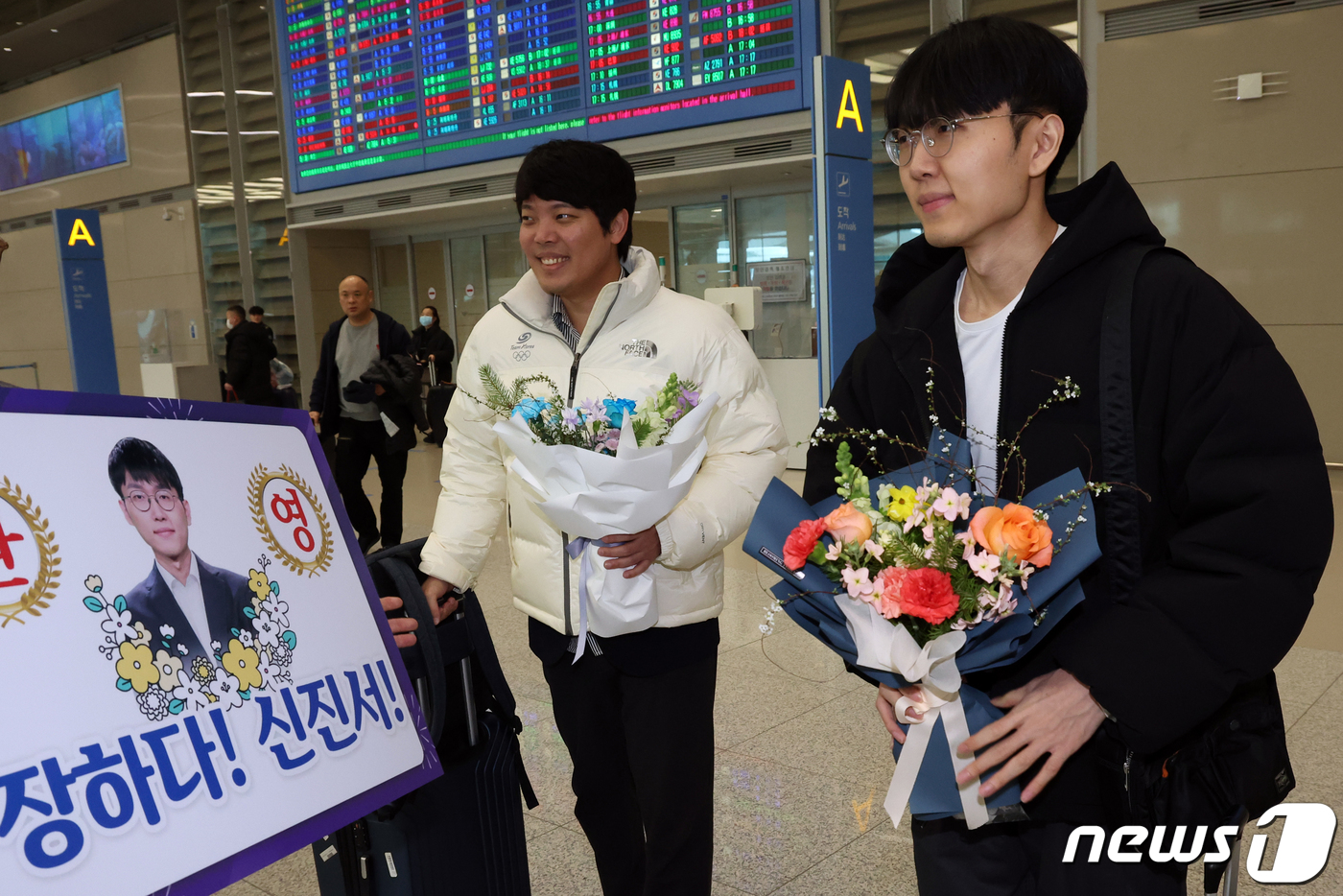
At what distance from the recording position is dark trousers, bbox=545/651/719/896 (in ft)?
6.31

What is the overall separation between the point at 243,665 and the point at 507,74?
8.71 metres

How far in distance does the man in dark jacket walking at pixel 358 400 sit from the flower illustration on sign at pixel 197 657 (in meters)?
4.16

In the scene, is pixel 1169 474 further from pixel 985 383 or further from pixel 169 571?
pixel 169 571

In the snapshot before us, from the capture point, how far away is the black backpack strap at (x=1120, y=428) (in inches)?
48.0

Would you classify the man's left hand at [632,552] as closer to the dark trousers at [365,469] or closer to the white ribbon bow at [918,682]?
the white ribbon bow at [918,682]

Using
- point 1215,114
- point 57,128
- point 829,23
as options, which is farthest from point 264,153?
point 1215,114

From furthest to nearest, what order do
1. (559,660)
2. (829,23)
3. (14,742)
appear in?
(829,23) < (559,660) < (14,742)

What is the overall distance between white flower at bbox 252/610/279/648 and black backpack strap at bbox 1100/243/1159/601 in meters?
1.09

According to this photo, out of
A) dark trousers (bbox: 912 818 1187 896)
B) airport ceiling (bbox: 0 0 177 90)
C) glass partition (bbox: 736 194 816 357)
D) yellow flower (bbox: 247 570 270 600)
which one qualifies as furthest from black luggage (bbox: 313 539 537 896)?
airport ceiling (bbox: 0 0 177 90)

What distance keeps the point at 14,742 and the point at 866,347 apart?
121 cm

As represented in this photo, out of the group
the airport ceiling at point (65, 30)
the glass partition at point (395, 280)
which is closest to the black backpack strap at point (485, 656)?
the glass partition at point (395, 280)

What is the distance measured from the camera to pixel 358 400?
5391 mm

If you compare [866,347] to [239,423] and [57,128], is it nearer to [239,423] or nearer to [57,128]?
[239,423]

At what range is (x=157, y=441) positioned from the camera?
1.33 meters
